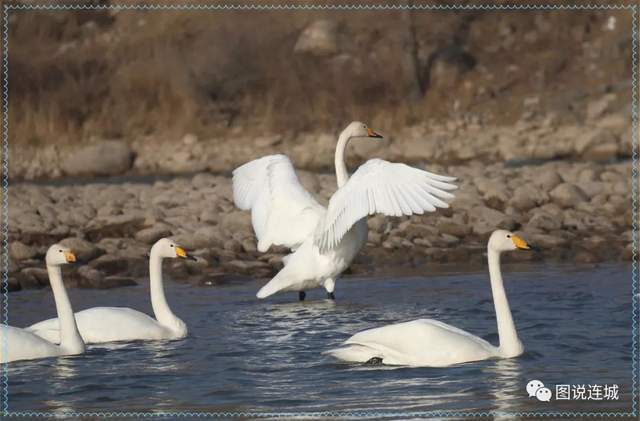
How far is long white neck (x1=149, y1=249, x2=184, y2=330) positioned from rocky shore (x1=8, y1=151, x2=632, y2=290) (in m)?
3.00

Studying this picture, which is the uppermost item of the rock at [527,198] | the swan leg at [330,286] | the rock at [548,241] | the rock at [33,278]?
the rock at [527,198]

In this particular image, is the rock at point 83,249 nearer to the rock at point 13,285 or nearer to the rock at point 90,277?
the rock at point 90,277

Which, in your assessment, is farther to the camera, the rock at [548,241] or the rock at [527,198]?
the rock at [527,198]

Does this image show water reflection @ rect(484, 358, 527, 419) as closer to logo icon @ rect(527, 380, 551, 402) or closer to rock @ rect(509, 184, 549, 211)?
logo icon @ rect(527, 380, 551, 402)

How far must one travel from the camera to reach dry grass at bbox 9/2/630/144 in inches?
1118

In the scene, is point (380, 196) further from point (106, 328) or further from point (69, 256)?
point (69, 256)

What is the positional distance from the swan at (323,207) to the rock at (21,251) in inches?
111

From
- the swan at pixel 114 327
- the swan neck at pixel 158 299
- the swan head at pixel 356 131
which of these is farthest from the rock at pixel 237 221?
the swan at pixel 114 327

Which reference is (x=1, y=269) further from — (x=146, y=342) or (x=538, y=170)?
(x=538, y=170)

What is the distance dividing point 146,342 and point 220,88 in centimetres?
1881

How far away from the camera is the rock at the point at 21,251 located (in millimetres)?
Answer: 16266

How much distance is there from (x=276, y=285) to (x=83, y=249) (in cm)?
402

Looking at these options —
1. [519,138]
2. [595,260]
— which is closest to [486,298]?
[595,260]

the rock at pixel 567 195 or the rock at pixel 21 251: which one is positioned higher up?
the rock at pixel 567 195
